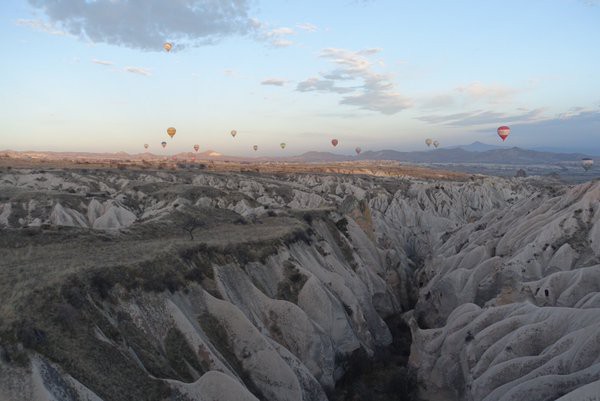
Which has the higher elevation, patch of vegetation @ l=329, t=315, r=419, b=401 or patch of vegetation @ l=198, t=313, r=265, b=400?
patch of vegetation @ l=198, t=313, r=265, b=400

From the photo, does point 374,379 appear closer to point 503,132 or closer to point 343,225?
point 343,225

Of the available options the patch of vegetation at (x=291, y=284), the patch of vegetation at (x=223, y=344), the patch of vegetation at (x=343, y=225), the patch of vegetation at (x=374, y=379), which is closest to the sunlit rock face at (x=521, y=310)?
the patch of vegetation at (x=374, y=379)

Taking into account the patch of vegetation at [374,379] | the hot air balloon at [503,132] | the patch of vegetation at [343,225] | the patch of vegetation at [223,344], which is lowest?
the patch of vegetation at [374,379]

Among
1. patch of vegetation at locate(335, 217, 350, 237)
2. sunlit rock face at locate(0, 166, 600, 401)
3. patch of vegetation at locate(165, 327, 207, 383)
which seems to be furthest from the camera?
patch of vegetation at locate(335, 217, 350, 237)

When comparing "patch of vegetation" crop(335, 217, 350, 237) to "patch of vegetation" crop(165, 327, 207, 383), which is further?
"patch of vegetation" crop(335, 217, 350, 237)

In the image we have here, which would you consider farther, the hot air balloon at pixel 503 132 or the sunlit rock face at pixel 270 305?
the hot air balloon at pixel 503 132

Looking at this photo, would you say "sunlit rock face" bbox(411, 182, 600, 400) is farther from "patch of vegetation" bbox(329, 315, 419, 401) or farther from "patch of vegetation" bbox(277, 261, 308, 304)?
"patch of vegetation" bbox(277, 261, 308, 304)

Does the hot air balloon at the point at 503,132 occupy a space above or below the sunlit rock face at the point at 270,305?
above

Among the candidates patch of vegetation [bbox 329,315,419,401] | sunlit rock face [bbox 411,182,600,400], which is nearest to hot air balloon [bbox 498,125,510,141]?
sunlit rock face [bbox 411,182,600,400]

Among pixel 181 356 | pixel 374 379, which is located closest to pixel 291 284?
pixel 374 379

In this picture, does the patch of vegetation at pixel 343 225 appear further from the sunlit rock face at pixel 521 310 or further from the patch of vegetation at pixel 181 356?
the patch of vegetation at pixel 181 356
